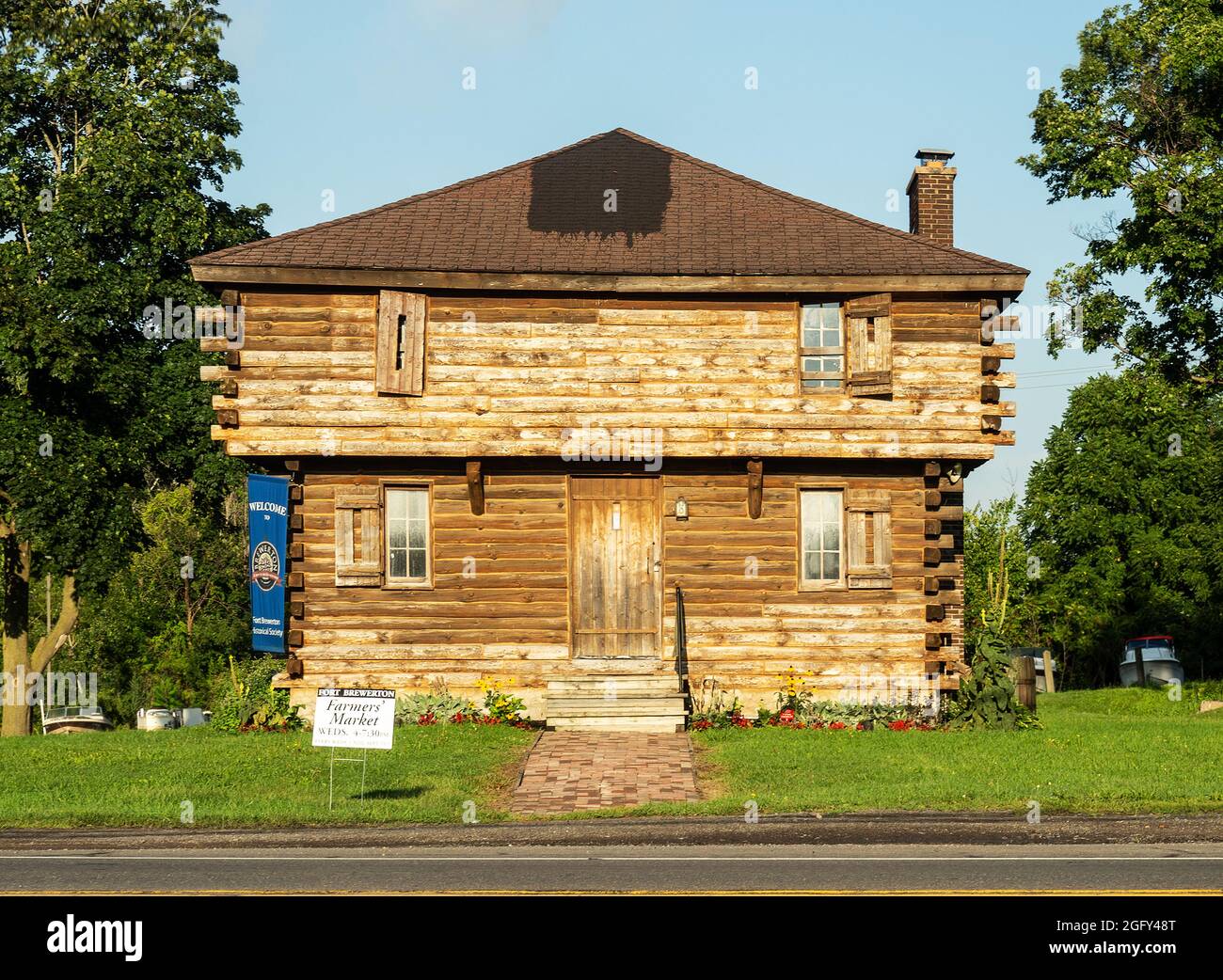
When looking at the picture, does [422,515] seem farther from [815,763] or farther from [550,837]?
[550,837]

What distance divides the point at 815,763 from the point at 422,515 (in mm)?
8002

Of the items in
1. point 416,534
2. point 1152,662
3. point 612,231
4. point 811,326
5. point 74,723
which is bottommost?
point 74,723

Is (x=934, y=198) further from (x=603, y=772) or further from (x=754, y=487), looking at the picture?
(x=603, y=772)

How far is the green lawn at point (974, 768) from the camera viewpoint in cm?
1463

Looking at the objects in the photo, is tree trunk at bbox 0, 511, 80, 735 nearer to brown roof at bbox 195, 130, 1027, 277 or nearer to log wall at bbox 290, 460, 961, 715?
log wall at bbox 290, 460, 961, 715

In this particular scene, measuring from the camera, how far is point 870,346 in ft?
72.6

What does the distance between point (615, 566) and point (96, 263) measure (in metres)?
15.7

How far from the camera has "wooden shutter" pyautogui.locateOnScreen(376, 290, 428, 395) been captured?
21.8 m

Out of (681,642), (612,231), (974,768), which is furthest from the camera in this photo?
(612,231)

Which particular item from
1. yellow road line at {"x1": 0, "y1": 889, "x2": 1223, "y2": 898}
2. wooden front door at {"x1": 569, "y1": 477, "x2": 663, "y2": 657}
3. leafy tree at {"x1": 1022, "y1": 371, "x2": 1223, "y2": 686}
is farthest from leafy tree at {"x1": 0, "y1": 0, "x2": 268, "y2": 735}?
leafy tree at {"x1": 1022, "y1": 371, "x2": 1223, "y2": 686}

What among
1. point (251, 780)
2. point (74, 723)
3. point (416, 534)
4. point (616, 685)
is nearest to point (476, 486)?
point (416, 534)

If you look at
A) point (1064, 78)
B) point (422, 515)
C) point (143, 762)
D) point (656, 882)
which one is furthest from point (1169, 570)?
point (656, 882)

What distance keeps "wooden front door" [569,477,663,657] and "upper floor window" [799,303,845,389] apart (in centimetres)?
303

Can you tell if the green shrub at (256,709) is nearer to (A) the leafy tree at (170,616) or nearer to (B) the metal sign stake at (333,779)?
(B) the metal sign stake at (333,779)
